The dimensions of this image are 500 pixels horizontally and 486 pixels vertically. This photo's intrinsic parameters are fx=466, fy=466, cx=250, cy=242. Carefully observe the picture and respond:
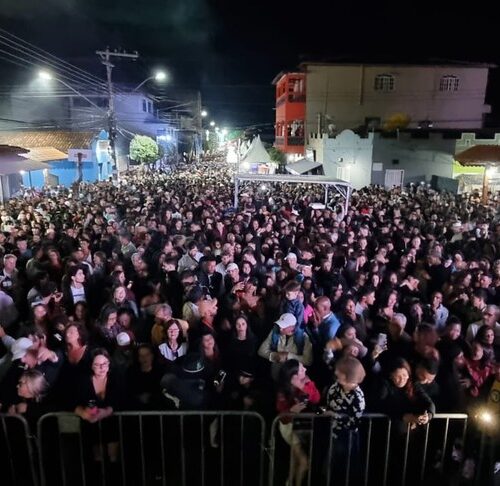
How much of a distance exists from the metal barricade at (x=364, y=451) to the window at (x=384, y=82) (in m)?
35.6

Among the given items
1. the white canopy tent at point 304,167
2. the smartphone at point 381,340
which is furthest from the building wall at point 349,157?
the smartphone at point 381,340

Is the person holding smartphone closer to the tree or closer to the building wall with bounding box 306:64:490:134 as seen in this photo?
the building wall with bounding box 306:64:490:134

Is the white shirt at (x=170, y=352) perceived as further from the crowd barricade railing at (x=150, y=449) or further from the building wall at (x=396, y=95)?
the building wall at (x=396, y=95)

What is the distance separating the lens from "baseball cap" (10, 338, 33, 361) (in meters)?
4.24


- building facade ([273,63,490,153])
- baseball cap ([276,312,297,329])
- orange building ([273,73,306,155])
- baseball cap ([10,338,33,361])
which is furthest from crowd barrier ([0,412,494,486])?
orange building ([273,73,306,155])

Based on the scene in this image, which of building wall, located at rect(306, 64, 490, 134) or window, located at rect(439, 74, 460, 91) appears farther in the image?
window, located at rect(439, 74, 460, 91)

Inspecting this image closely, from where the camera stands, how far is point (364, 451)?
4477 mm

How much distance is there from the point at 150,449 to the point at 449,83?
127ft

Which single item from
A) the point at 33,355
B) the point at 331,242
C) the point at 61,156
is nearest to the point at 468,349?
the point at 33,355

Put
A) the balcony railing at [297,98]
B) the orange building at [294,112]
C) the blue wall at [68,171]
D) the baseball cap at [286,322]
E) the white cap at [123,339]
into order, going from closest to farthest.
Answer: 1. the white cap at [123,339]
2. the baseball cap at [286,322]
3. the blue wall at [68,171]
4. the balcony railing at [297,98]
5. the orange building at [294,112]

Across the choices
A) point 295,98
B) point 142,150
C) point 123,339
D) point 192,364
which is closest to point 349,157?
point 295,98

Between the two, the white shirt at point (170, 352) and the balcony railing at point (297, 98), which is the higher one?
the balcony railing at point (297, 98)

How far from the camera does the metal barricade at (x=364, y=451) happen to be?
388 cm

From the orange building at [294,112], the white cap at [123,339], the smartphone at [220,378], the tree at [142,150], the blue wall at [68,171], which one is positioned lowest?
the smartphone at [220,378]
